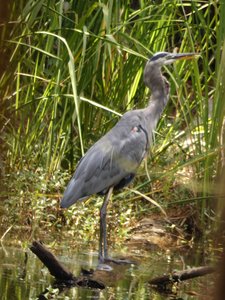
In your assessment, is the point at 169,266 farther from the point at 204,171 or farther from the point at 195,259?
the point at 204,171

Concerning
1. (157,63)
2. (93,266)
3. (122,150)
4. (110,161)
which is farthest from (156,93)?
(93,266)

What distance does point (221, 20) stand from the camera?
5.67 metres

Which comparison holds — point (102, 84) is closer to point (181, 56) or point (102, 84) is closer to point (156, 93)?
point (156, 93)

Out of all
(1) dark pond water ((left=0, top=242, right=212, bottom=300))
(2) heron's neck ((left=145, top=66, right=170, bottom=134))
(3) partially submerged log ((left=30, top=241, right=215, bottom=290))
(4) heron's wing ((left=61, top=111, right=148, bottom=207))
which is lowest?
(1) dark pond water ((left=0, top=242, right=212, bottom=300))

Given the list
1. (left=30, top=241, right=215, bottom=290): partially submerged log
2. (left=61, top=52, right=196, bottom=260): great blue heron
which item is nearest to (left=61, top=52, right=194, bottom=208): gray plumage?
(left=61, top=52, right=196, bottom=260): great blue heron

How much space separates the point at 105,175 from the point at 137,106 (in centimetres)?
169

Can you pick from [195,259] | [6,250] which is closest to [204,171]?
[195,259]

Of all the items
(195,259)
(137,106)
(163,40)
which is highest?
(163,40)

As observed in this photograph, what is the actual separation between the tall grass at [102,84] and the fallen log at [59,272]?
1682 mm

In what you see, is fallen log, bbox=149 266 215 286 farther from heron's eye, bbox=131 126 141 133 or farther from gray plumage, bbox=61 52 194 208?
heron's eye, bbox=131 126 141 133

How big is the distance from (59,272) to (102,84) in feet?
9.69

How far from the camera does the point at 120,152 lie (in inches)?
231

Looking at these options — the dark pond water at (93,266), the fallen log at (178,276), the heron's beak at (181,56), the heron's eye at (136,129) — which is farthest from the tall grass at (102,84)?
the fallen log at (178,276)

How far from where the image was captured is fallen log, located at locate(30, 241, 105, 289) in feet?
12.5
